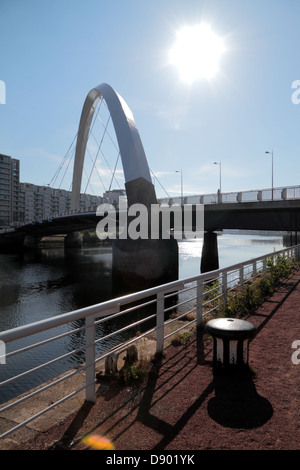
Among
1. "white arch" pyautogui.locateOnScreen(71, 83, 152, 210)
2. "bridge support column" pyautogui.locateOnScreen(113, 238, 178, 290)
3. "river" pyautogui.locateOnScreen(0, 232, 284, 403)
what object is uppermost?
"white arch" pyautogui.locateOnScreen(71, 83, 152, 210)

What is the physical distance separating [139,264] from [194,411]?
2269 cm

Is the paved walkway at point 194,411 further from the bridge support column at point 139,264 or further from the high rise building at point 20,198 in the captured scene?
the high rise building at point 20,198

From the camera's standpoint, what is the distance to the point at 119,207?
38312 millimetres

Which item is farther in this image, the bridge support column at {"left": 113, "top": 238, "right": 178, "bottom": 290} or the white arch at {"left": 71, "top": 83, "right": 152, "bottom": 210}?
the white arch at {"left": 71, "top": 83, "right": 152, "bottom": 210}

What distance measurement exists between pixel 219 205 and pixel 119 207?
1339cm

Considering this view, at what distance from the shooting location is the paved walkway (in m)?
3.05

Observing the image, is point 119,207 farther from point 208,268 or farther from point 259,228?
point 259,228

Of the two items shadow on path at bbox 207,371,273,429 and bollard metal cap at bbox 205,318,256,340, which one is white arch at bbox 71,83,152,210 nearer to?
bollard metal cap at bbox 205,318,256,340

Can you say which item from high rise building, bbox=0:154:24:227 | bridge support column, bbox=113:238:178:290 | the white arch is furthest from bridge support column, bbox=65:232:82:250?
bridge support column, bbox=113:238:178:290

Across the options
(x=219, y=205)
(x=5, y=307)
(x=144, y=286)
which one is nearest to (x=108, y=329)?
(x=5, y=307)

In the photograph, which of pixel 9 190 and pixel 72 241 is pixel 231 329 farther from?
pixel 9 190

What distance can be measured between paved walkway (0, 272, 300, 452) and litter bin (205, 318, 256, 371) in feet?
0.74

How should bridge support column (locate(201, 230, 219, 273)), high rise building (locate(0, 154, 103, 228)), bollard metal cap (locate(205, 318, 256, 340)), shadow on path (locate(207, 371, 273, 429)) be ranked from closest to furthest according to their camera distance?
shadow on path (locate(207, 371, 273, 429))
bollard metal cap (locate(205, 318, 256, 340))
bridge support column (locate(201, 230, 219, 273))
high rise building (locate(0, 154, 103, 228))

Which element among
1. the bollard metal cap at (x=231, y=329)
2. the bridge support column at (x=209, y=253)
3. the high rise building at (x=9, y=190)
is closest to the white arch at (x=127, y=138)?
the bridge support column at (x=209, y=253)
